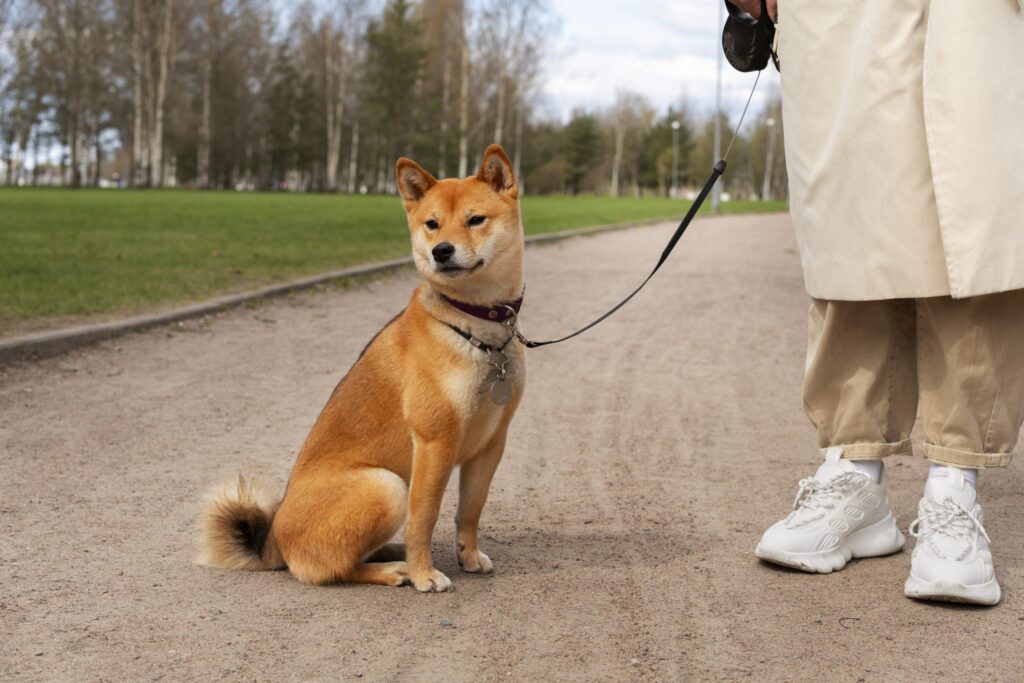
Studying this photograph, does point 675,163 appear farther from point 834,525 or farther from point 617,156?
point 834,525

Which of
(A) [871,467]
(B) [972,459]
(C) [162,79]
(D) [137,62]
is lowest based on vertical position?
(A) [871,467]

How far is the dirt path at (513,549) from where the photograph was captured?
302 centimetres

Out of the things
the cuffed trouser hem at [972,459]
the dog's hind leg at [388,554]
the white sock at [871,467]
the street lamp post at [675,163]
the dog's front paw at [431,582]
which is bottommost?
the dog's hind leg at [388,554]

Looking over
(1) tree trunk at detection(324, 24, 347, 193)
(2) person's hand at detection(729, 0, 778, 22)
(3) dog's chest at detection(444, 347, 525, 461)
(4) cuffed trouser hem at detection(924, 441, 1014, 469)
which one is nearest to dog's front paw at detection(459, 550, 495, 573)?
(3) dog's chest at detection(444, 347, 525, 461)

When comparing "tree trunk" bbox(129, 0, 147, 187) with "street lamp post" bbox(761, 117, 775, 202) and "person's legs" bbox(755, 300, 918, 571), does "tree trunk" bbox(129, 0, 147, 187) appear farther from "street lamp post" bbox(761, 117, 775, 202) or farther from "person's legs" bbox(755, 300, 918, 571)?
"street lamp post" bbox(761, 117, 775, 202)

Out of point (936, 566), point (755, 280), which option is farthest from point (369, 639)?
point (755, 280)

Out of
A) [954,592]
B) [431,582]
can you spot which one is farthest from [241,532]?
[954,592]

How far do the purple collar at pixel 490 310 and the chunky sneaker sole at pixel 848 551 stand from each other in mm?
1164

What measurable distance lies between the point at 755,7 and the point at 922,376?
144cm

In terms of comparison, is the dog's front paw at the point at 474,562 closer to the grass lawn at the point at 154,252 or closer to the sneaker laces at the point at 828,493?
the sneaker laces at the point at 828,493

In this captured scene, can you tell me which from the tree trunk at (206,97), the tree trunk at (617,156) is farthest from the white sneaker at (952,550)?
the tree trunk at (617,156)

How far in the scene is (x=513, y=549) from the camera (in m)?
4.07

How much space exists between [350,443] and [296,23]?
238ft

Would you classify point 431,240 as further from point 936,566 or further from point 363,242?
point 363,242
